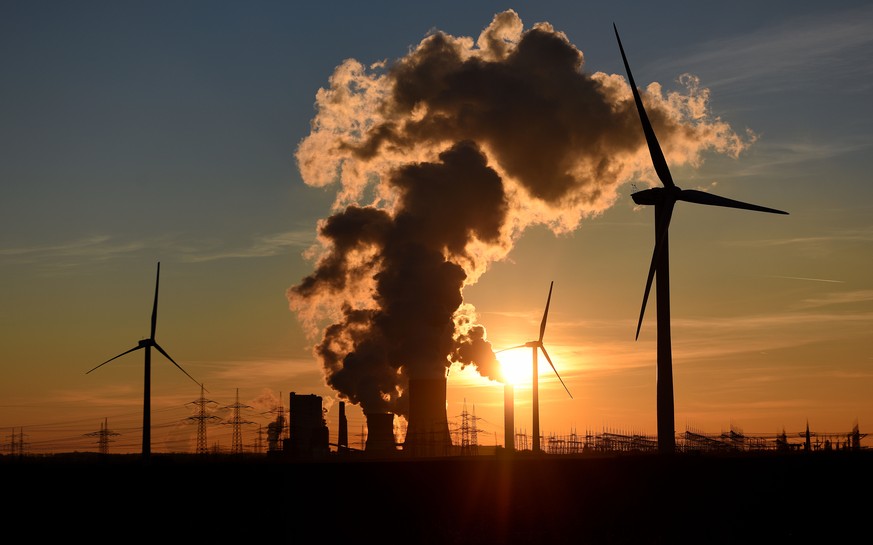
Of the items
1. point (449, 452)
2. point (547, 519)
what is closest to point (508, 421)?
point (449, 452)

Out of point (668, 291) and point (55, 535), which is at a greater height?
point (668, 291)

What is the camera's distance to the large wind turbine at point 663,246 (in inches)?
3371

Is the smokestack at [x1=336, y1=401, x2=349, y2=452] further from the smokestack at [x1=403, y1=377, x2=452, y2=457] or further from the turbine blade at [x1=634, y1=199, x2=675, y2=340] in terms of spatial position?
the turbine blade at [x1=634, y1=199, x2=675, y2=340]

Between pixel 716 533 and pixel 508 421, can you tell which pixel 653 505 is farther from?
pixel 508 421

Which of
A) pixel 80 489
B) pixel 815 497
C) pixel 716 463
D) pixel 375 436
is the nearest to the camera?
pixel 815 497

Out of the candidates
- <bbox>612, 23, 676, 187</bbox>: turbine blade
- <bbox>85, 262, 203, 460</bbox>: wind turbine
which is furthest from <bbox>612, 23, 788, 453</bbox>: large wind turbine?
<bbox>85, 262, 203, 460</bbox>: wind turbine

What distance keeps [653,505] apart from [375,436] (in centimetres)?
8896

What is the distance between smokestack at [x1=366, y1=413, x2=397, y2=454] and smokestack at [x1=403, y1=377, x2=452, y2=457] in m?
3.54

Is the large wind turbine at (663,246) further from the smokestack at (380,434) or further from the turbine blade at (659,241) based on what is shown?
the smokestack at (380,434)

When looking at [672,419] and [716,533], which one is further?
[672,419]

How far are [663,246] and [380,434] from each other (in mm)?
89618

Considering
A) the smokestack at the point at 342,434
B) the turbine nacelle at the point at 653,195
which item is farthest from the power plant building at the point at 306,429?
the turbine nacelle at the point at 653,195

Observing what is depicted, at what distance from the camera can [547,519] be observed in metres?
77.4

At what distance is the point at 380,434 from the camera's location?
567 ft
